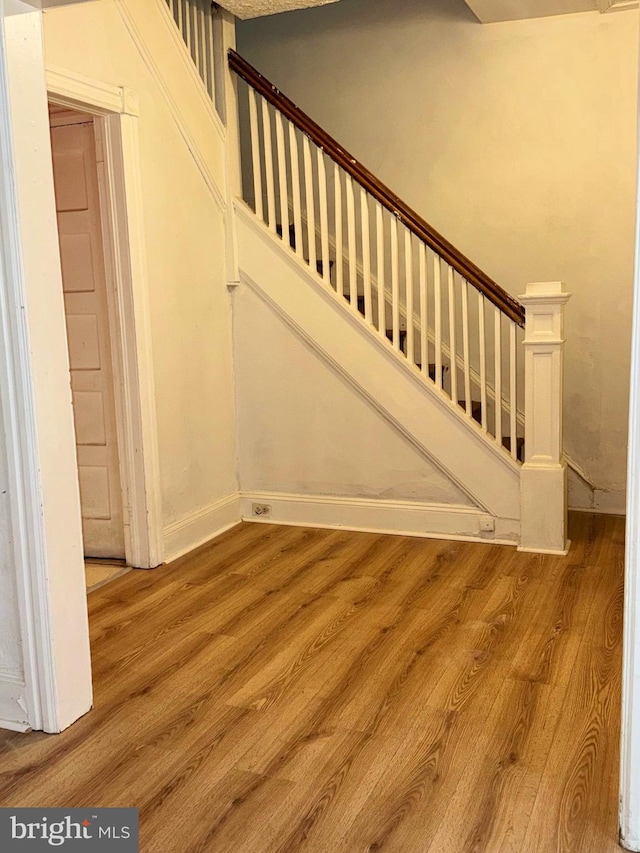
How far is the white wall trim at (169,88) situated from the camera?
3.65m

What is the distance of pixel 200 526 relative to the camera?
4.32 meters

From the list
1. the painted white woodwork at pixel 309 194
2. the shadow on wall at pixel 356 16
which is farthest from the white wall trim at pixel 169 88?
the shadow on wall at pixel 356 16

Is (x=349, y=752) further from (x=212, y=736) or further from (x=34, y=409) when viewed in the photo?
(x=34, y=409)

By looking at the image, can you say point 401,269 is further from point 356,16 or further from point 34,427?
point 34,427

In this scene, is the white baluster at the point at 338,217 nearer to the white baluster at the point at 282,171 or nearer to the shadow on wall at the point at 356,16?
the white baluster at the point at 282,171

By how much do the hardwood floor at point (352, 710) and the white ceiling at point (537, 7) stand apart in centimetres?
304

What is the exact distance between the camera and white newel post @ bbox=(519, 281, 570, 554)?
3.89m

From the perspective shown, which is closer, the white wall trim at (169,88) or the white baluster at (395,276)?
the white wall trim at (169,88)

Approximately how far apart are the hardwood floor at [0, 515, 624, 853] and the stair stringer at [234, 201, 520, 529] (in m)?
0.47

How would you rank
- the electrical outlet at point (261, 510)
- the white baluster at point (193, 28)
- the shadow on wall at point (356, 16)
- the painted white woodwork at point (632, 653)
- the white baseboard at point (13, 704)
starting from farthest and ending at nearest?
1. the shadow on wall at point (356, 16)
2. the electrical outlet at point (261, 510)
3. the white baluster at point (193, 28)
4. the white baseboard at point (13, 704)
5. the painted white woodwork at point (632, 653)

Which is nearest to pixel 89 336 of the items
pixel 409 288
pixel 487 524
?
pixel 409 288

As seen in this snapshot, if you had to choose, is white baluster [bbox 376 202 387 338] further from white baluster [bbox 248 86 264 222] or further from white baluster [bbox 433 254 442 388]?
white baluster [bbox 248 86 264 222]

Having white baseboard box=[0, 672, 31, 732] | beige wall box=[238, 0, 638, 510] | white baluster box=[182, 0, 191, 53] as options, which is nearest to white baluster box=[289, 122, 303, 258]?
white baluster box=[182, 0, 191, 53]

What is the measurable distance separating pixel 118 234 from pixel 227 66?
1439 millimetres
